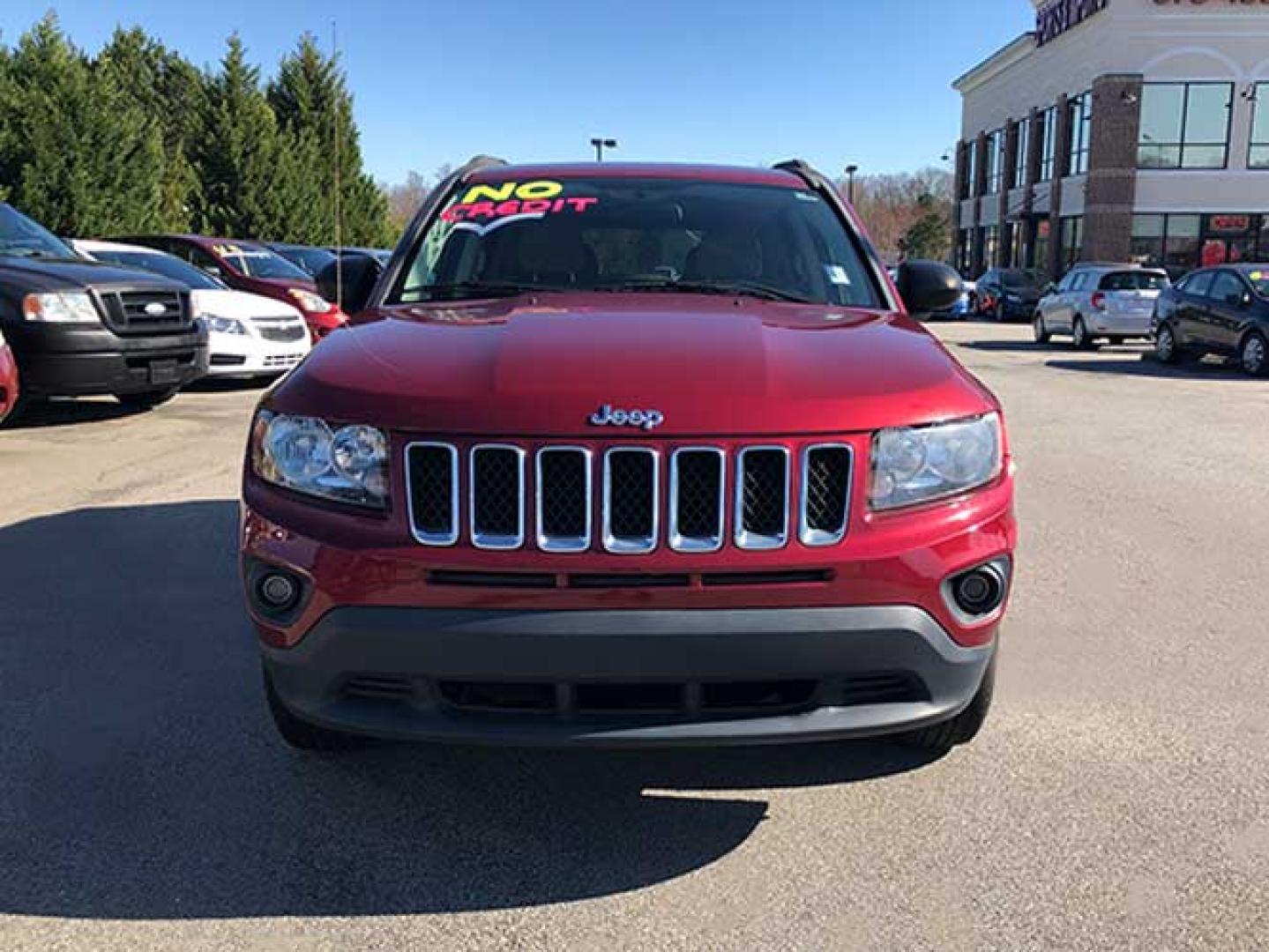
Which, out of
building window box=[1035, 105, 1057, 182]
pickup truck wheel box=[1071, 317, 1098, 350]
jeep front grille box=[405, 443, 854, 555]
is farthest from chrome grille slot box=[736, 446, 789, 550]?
building window box=[1035, 105, 1057, 182]

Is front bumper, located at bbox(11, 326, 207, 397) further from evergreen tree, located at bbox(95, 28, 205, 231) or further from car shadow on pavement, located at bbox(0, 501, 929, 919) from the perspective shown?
evergreen tree, located at bbox(95, 28, 205, 231)

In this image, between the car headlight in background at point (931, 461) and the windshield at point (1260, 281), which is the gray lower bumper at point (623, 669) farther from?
the windshield at point (1260, 281)

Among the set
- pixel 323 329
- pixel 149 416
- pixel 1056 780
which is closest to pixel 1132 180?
pixel 323 329

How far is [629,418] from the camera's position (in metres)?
2.46

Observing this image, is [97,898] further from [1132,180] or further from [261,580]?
[1132,180]

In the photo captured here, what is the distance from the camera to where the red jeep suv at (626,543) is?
2408 millimetres

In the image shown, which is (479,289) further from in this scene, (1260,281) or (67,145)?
(67,145)

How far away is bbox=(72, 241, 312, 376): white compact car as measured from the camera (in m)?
11.5

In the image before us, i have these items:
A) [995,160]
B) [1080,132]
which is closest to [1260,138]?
[1080,132]

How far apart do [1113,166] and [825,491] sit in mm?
40190

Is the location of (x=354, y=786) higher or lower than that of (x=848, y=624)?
lower

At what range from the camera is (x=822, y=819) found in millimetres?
2971

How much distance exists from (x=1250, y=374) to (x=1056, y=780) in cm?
1431

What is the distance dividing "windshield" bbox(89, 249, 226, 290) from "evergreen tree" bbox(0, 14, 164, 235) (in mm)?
11070
